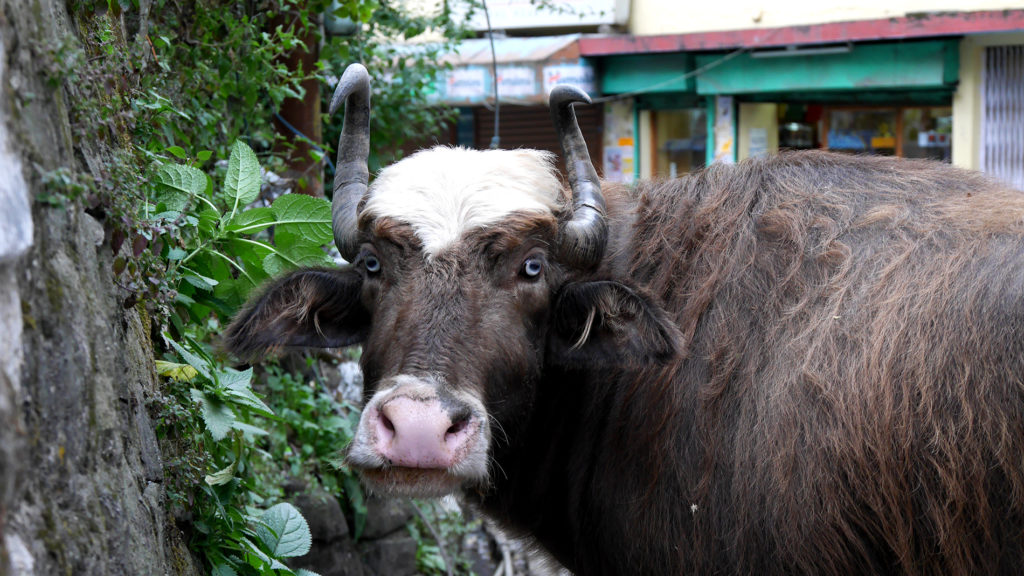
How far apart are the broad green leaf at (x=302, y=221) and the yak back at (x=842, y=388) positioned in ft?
4.20

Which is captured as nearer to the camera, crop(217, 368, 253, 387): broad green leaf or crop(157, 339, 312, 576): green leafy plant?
crop(157, 339, 312, 576): green leafy plant

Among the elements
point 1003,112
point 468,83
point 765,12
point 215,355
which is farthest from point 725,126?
point 215,355

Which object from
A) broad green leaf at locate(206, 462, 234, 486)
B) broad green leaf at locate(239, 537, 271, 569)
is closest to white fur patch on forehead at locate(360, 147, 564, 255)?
broad green leaf at locate(206, 462, 234, 486)

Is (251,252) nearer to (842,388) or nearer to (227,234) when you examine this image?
(227,234)

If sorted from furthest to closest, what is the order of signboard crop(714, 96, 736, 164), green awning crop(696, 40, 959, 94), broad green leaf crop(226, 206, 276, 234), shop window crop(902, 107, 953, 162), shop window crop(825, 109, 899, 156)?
signboard crop(714, 96, 736, 164) < shop window crop(825, 109, 899, 156) < shop window crop(902, 107, 953, 162) < green awning crop(696, 40, 959, 94) < broad green leaf crop(226, 206, 276, 234)

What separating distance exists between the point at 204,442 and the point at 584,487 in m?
1.35

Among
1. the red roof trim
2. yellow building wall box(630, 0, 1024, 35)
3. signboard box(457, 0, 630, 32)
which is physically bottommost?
the red roof trim

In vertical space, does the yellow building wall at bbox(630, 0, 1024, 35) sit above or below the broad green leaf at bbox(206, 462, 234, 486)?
above

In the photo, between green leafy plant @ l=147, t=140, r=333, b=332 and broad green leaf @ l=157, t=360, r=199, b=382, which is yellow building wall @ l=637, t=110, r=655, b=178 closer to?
green leafy plant @ l=147, t=140, r=333, b=332

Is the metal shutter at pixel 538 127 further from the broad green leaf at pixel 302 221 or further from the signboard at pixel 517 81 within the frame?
the broad green leaf at pixel 302 221

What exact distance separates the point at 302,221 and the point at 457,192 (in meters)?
0.82

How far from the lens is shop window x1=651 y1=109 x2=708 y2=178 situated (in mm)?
14695

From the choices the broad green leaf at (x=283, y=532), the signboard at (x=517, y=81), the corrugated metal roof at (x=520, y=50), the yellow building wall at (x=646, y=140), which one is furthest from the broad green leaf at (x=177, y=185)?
the yellow building wall at (x=646, y=140)

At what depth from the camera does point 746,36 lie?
12789 millimetres
